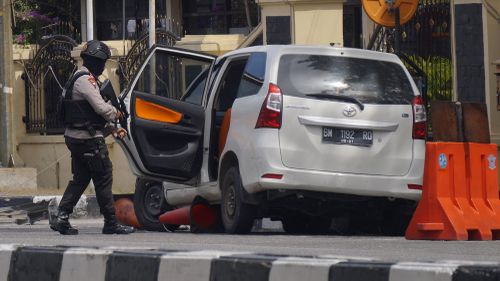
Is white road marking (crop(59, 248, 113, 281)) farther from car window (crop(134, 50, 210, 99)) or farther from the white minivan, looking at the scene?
car window (crop(134, 50, 210, 99))

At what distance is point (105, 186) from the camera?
41.2 feet

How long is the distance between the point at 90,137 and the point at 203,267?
17.8 feet

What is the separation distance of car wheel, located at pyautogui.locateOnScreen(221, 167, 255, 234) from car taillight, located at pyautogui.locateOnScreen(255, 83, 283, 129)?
65 centimetres

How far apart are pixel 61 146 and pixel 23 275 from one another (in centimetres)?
1581

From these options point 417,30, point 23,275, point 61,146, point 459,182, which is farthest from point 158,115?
point 61,146

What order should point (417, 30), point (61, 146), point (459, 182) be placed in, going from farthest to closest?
point (61, 146) < point (417, 30) < point (459, 182)

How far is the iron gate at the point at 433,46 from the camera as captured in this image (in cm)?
1875

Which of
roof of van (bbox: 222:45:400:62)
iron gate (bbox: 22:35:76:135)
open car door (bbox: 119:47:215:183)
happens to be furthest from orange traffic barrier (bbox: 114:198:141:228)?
iron gate (bbox: 22:35:76:135)

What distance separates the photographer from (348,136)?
12.1 meters

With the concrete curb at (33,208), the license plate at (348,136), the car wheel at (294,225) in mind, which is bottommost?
the concrete curb at (33,208)

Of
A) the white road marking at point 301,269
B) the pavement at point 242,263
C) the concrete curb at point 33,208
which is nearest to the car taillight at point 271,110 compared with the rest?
Answer: the pavement at point 242,263

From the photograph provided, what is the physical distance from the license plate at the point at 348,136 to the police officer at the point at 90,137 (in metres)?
1.83

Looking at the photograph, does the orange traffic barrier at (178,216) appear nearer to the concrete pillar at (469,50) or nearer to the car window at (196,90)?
the car window at (196,90)

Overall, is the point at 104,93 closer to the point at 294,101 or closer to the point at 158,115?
the point at 158,115
